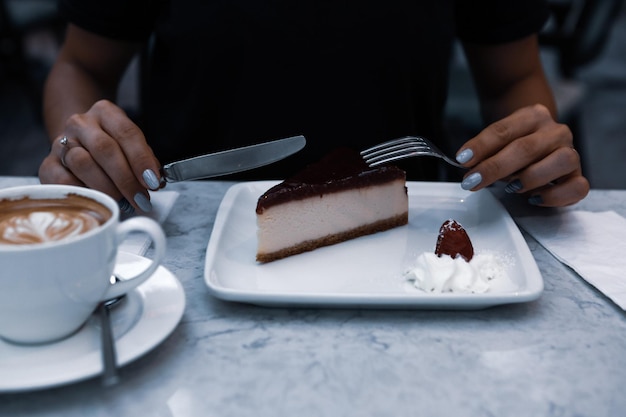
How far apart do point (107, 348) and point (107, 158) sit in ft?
1.40

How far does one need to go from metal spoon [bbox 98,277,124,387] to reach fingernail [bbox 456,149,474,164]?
0.59 meters

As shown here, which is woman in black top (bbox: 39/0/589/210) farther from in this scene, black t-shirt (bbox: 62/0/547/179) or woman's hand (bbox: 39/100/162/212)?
woman's hand (bbox: 39/100/162/212)

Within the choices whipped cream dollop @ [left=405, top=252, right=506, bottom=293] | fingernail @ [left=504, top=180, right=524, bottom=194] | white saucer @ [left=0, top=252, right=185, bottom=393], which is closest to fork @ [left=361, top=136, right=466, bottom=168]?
fingernail @ [left=504, top=180, right=524, bottom=194]

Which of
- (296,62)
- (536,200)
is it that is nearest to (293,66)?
(296,62)

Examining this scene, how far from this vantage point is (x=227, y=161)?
1075 millimetres

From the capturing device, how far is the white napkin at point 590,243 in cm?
93

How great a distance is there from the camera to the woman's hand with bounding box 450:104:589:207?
1077 millimetres

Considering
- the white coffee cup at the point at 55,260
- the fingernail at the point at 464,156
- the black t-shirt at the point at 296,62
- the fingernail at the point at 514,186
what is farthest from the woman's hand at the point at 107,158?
the fingernail at the point at 514,186

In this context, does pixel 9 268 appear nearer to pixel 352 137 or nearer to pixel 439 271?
pixel 439 271

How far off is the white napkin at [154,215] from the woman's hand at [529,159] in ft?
1.65

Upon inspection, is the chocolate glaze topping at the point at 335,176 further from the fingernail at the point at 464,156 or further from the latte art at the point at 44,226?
the latte art at the point at 44,226

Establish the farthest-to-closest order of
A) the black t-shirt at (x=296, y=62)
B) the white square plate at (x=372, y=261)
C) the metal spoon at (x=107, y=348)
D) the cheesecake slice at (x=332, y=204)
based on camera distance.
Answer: the black t-shirt at (x=296, y=62), the cheesecake slice at (x=332, y=204), the white square plate at (x=372, y=261), the metal spoon at (x=107, y=348)

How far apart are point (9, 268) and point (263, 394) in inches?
11.2

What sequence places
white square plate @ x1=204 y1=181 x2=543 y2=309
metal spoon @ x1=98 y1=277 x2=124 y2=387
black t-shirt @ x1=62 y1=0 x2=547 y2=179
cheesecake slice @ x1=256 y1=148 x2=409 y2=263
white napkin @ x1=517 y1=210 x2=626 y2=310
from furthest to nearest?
1. black t-shirt @ x1=62 y1=0 x2=547 y2=179
2. cheesecake slice @ x1=256 y1=148 x2=409 y2=263
3. white napkin @ x1=517 y1=210 x2=626 y2=310
4. white square plate @ x1=204 y1=181 x2=543 y2=309
5. metal spoon @ x1=98 y1=277 x2=124 y2=387
